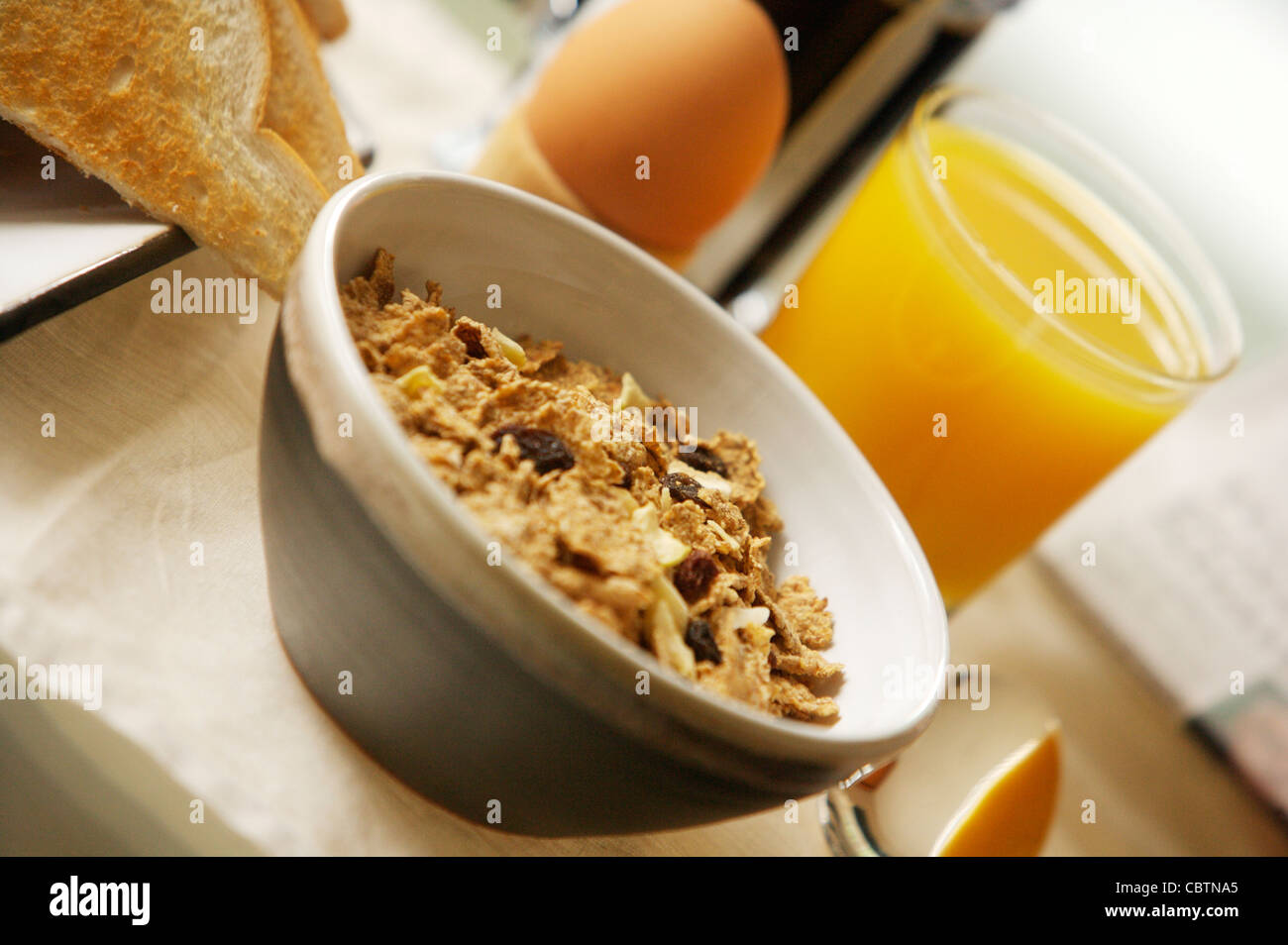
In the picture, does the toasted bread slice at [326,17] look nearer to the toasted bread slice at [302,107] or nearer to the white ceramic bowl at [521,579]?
the toasted bread slice at [302,107]

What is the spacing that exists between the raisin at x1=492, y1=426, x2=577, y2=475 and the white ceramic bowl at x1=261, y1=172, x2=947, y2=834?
0.08 meters

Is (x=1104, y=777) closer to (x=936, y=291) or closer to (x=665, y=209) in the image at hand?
(x=936, y=291)

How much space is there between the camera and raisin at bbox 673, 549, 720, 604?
39 cm

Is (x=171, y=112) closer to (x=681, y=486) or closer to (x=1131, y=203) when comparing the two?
(x=681, y=486)

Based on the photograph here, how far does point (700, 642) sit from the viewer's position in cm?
38

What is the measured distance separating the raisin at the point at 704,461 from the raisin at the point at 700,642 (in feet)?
0.41

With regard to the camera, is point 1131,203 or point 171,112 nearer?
point 171,112

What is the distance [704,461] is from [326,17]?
0.45m

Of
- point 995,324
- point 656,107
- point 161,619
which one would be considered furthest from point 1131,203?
point 161,619

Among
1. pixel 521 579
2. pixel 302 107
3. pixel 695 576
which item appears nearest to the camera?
pixel 521 579

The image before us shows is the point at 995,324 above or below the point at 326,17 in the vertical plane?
above

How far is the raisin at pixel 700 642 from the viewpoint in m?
0.38
